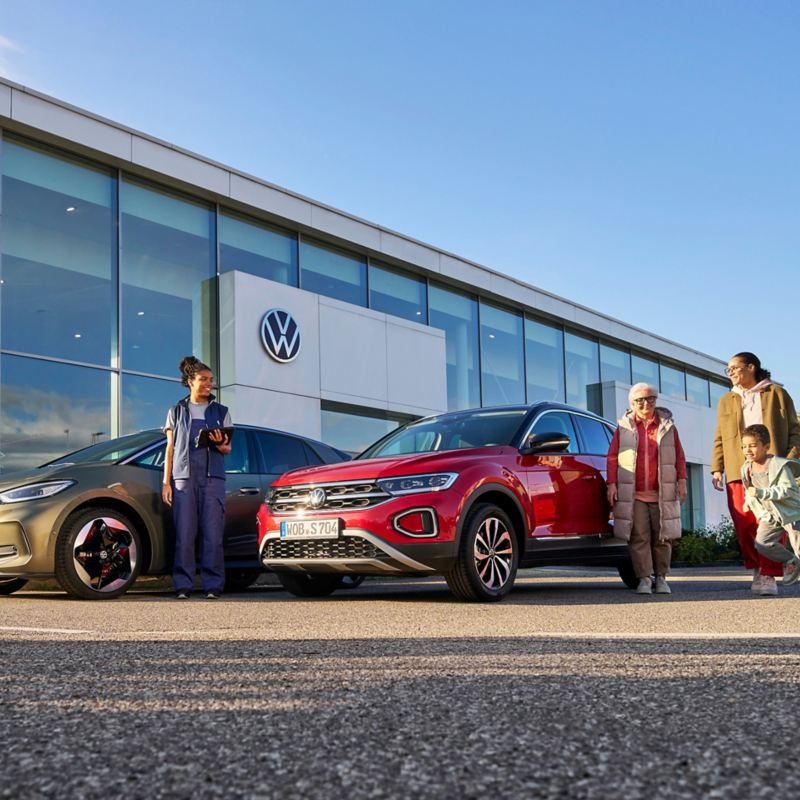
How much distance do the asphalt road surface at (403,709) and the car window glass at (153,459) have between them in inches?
117

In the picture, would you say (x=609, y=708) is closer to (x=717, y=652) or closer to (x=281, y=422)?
(x=717, y=652)

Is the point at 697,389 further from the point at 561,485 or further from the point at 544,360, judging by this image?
the point at 561,485

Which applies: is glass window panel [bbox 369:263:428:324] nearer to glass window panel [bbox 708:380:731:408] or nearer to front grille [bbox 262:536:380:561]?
front grille [bbox 262:536:380:561]

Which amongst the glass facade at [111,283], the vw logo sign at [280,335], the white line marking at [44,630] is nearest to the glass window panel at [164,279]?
Answer: the glass facade at [111,283]

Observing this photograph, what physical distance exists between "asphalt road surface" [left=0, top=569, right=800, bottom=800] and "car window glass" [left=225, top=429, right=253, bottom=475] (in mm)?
3737

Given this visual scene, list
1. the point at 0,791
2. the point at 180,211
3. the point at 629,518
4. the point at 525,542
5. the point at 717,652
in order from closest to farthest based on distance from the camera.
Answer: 1. the point at 0,791
2. the point at 717,652
3. the point at 525,542
4. the point at 629,518
5. the point at 180,211

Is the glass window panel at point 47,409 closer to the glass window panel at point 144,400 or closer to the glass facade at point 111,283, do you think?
the glass facade at point 111,283

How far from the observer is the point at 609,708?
9.46 feet

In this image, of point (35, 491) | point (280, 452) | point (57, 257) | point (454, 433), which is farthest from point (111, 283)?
point (454, 433)

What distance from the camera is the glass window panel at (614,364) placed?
27734 mm

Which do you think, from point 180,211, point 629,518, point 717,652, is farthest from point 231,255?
point 717,652

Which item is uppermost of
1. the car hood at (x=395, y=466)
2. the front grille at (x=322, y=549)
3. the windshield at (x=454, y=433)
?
the windshield at (x=454, y=433)

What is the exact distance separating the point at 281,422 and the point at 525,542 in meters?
9.43

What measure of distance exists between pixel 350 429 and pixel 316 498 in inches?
437
